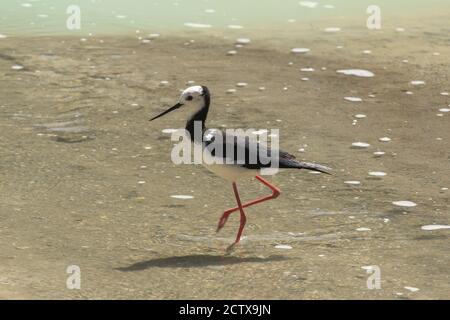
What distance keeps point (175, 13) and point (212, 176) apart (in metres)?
7.38

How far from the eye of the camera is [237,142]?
27.0 ft

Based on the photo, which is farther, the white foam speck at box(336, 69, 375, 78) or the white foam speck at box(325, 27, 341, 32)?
the white foam speck at box(325, 27, 341, 32)

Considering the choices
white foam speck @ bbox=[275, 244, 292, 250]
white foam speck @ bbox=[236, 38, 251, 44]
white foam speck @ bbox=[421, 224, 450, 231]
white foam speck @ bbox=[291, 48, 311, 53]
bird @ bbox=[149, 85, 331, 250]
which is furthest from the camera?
white foam speck @ bbox=[236, 38, 251, 44]

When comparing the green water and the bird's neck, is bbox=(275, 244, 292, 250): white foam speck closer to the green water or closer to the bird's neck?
the bird's neck

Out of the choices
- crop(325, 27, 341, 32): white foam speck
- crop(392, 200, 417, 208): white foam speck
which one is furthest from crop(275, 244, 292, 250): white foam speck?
crop(325, 27, 341, 32): white foam speck

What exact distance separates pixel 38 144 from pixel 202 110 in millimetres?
2739

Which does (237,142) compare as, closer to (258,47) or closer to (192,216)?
(192,216)

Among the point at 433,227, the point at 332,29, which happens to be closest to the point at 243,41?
the point at 332,29

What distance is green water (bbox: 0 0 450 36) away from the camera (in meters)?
15.9

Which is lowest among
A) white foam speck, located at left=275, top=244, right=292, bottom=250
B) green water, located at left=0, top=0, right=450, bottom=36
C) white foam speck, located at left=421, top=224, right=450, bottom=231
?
white foam speck, located at left=275, top=244, right=292, bottom=250

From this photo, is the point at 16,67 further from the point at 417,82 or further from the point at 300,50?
the point at 417,82

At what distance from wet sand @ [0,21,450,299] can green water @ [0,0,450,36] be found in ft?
2.90
